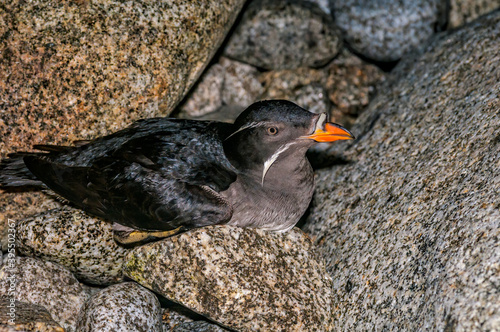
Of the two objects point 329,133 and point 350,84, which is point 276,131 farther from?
point 350,84

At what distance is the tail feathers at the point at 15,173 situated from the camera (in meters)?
5.76

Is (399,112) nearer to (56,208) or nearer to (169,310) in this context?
(169,310)

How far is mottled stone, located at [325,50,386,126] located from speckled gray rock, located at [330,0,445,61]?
272 millimetres

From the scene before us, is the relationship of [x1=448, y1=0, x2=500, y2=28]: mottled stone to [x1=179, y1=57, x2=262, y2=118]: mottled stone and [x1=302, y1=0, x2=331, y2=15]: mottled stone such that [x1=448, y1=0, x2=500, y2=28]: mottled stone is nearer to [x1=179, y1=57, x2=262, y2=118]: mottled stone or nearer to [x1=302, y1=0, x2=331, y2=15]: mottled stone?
[x1=302, y1=0, x2=331, y2=15]: mottled stone

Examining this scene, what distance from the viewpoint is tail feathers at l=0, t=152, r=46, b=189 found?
18.9ft

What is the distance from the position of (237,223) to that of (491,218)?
2.31 metres

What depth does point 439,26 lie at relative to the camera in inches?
319

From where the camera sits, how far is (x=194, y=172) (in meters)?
5.23

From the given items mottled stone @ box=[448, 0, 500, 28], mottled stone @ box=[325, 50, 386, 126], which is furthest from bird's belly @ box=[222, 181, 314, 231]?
mottled stone @ box=[448, 0, 500, 28]

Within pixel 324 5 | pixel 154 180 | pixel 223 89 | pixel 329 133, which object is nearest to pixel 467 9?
pixel 324 5

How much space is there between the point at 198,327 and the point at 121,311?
0.84 meters

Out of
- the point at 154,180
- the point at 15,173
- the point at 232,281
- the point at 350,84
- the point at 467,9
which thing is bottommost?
the point at 15,173

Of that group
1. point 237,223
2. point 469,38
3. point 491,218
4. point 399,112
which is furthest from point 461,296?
point 469,38

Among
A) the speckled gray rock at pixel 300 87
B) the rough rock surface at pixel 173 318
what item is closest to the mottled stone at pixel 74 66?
the rough rock surface at pixel 173 318
